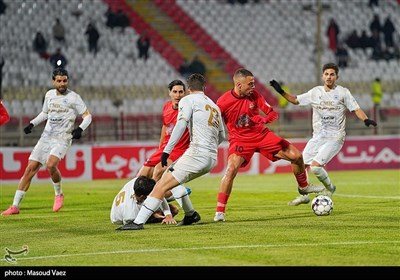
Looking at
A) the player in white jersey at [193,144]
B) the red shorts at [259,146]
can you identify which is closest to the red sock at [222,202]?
the red shorts at [259,146]

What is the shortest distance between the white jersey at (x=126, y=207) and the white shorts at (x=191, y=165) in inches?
31.0

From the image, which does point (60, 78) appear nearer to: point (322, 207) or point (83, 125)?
point (83, 125)

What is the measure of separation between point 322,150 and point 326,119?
21.4 inches

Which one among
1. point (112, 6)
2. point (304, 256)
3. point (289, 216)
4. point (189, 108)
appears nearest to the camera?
point (304, 256)

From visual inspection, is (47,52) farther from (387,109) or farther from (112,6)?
(387,109)

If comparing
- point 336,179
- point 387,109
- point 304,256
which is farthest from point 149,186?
point 387,109

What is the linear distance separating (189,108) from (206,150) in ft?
1.96

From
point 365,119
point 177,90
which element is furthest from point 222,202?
point 365,119

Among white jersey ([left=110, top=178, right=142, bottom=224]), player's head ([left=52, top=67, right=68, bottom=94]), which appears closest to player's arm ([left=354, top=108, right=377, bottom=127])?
white jersey ([left=110, top=178, right=142, bottom=224])

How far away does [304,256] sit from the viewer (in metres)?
9.73

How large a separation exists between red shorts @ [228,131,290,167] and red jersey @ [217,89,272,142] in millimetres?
54

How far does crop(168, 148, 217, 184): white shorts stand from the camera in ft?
41.5

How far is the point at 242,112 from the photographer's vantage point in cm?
1439

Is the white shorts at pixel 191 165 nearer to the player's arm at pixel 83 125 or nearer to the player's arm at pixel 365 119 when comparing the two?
the player's arm at pixel 83 125
